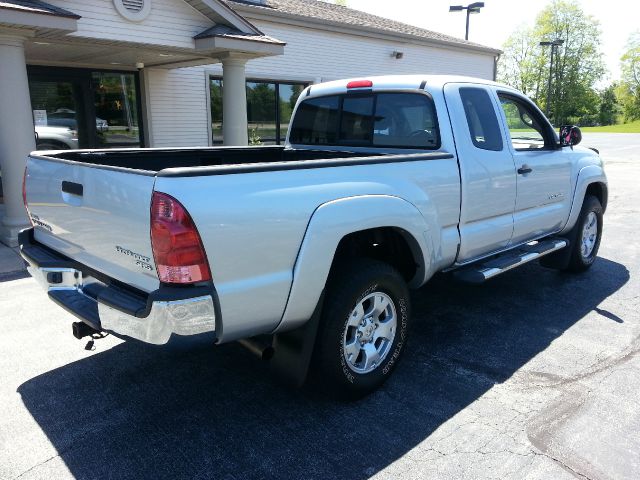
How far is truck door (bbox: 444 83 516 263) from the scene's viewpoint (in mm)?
3865

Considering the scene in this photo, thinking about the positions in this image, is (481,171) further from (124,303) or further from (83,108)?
(83,108)

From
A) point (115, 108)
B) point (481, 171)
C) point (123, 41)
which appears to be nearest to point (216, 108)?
point (115, 108)

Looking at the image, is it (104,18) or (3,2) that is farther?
(104,18)

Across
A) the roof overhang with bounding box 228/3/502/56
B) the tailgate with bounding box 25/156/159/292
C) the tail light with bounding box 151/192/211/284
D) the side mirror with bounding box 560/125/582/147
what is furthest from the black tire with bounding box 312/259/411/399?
the roof overhang with bounding box 228/3/502/56

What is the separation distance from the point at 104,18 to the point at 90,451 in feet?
23.2

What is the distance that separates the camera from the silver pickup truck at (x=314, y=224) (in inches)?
95.3

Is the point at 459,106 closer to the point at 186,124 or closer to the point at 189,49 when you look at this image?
the point at 189,49

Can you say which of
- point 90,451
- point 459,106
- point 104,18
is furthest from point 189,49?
point 90,451

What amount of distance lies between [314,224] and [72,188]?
138cm

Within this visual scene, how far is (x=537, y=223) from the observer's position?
188 inches

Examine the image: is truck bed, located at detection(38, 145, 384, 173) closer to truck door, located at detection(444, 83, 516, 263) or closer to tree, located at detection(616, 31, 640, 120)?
truck door, located at detection(444, 83, 516, 263)

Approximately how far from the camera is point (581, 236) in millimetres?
5602

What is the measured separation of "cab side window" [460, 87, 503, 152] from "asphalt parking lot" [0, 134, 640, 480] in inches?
60.3

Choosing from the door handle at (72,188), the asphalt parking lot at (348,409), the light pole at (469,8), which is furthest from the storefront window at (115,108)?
the light pole at (469,8)
